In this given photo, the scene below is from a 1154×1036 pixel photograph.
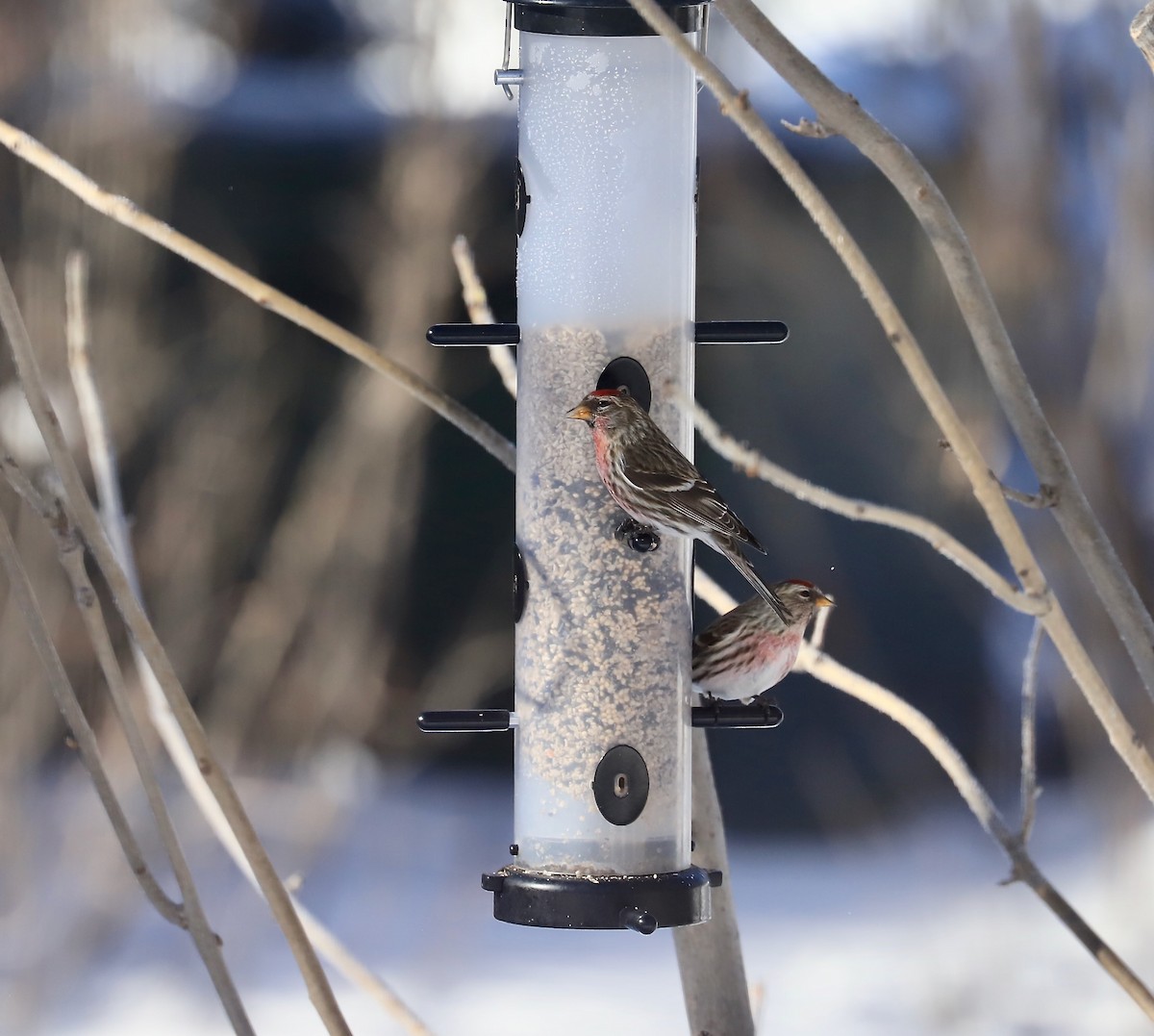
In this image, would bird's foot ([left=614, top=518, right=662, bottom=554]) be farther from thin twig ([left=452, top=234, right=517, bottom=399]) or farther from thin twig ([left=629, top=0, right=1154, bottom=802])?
thin twig ([left=629, top=0, right=1154, bottom=802])

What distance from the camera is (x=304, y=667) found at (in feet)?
23.9

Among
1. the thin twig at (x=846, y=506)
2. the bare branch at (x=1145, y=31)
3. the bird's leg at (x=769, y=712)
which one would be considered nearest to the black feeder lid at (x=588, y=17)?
the bare branch at (x=1145, y=31)

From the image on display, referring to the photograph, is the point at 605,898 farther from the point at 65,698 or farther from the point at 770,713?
the point at 65,698

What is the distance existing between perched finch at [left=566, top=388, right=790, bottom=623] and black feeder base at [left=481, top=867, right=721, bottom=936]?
0.40 m

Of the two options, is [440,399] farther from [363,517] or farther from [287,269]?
[287,269]

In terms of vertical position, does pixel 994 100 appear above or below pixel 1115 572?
above

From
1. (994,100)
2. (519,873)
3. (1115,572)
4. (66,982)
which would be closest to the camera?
(1115,572)

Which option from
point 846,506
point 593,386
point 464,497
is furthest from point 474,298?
point 464,497

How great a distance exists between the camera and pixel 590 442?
7.92 feet

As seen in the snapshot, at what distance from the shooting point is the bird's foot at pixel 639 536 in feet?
Result: 7.97

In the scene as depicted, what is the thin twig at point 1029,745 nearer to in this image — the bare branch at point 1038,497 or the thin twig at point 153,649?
the bare branch at point 1038,497

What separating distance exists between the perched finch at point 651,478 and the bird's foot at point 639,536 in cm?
5

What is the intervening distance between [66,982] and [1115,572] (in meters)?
5.34

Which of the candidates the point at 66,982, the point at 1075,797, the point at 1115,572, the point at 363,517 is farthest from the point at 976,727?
the point at 1115,572
